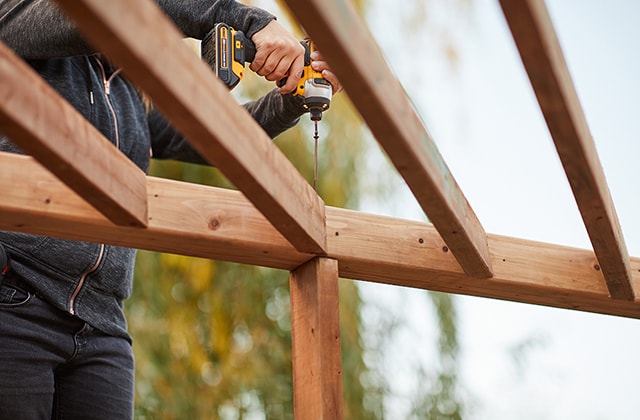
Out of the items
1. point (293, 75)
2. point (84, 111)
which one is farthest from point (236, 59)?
point (84, 111)

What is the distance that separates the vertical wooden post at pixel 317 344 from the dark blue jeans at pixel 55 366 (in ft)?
1.24

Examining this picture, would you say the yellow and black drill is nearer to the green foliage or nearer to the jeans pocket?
the jeans pocket

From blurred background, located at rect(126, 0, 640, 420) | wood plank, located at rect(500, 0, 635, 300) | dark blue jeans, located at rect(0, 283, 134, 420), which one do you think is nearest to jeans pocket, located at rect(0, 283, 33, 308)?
dark blue jeans, located at rect(0, 283, 134, 420)

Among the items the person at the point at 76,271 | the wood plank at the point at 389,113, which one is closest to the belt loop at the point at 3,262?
the person at the point at 76,271

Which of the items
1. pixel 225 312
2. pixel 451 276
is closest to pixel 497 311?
pixel 225 312

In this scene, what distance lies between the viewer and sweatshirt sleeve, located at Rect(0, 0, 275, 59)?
5.37ft

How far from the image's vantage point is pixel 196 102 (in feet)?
4.06

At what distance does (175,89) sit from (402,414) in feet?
10.9

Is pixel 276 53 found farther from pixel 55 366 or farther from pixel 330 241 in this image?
pixel 55 366

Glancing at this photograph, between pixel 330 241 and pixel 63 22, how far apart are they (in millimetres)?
646

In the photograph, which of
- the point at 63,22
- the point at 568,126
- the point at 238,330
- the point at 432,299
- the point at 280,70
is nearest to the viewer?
the point at 568,126

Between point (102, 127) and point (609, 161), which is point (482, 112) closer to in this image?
point (609, 161)

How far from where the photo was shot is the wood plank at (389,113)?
1.17 meters

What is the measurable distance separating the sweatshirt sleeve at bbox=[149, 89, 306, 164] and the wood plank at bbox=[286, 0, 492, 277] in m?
0.51
